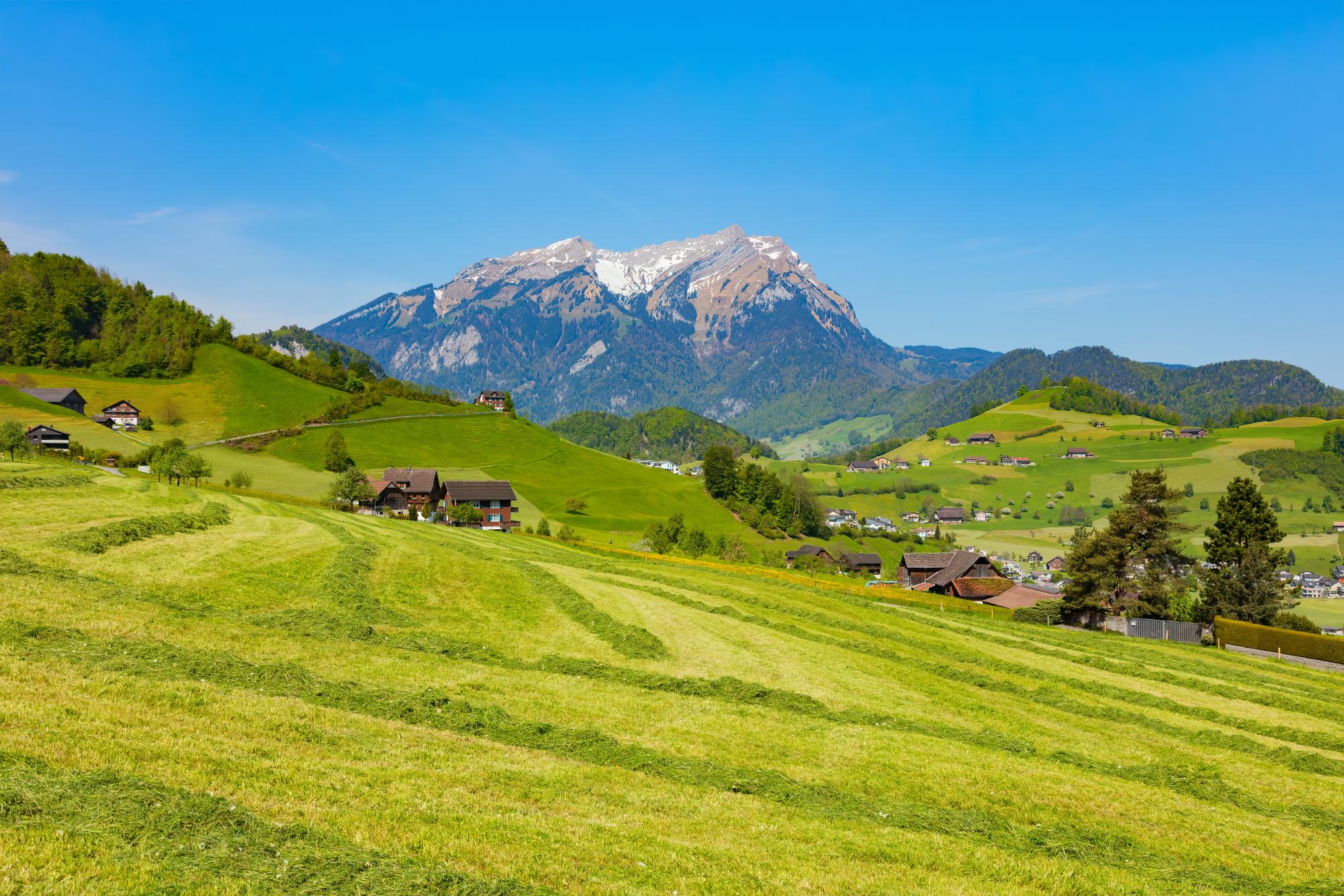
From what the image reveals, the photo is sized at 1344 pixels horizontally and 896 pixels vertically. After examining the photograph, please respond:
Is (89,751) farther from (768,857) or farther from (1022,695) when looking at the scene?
(1022,695)

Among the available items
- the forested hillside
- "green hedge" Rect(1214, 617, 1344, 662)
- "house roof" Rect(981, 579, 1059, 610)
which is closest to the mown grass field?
"green hedge" Rect(1214, 617, 1344, 662)

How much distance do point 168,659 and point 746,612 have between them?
30003mm

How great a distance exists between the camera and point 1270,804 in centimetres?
2172

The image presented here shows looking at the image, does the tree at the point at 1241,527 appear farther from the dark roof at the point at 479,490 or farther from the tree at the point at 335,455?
the tree at the point at 335,455

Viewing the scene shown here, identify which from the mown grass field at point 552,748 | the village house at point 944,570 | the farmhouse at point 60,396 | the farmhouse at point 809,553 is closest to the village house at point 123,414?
the farmhouse at point 60,396

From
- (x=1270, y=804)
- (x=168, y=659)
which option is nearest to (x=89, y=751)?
(x=168, y=659)

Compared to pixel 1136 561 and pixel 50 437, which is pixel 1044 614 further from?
pixel 50 437

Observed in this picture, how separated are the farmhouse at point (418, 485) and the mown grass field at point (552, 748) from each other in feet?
302

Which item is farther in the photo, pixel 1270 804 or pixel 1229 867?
pixel 1270 804

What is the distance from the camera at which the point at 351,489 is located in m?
111

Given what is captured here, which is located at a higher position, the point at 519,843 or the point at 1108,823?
the point at 519,843

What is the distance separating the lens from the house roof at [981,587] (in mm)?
105875

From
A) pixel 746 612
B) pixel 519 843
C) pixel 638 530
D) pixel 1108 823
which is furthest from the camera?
pixel 638 530

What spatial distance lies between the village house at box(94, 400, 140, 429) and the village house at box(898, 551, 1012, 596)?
512ft
